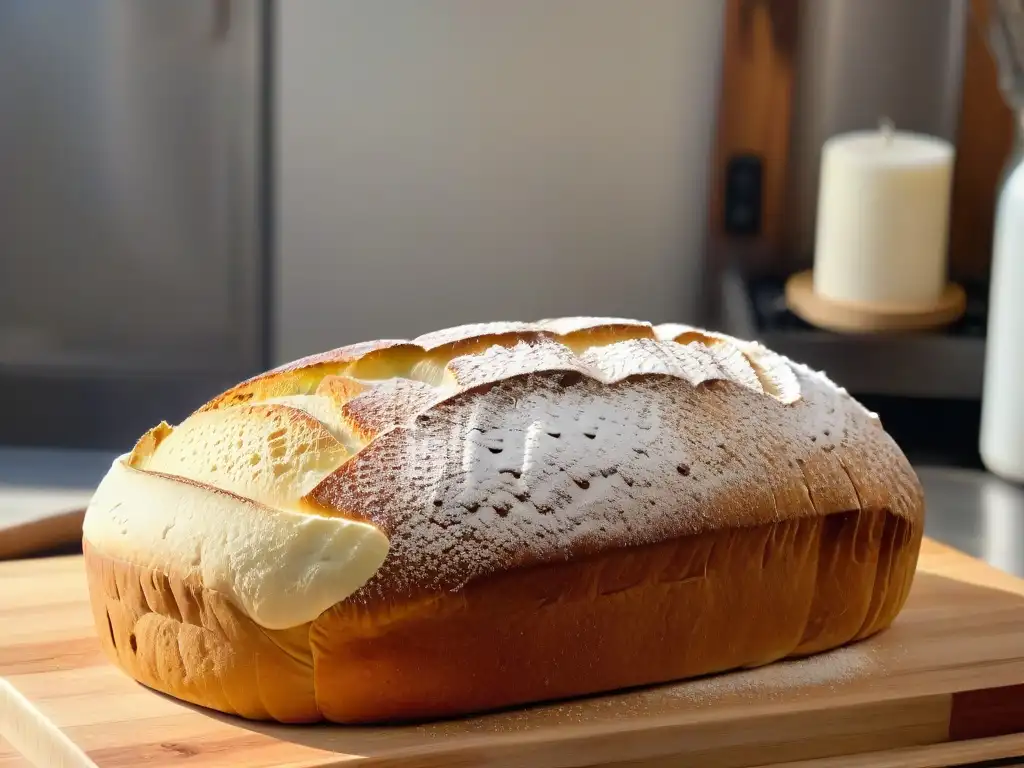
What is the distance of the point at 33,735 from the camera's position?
81 centimetres

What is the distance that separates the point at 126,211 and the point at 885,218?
826 millimetres

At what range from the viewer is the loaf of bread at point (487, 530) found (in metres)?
0.80

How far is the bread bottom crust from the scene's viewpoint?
0.80 m

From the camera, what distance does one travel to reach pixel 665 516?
33.9 inches

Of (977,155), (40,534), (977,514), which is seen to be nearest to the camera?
(40,534)

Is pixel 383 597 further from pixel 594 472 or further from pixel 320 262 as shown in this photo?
pixel 320 262

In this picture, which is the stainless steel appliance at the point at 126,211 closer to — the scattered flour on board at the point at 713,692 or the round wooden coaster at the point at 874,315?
the round wooden coaster at the point at 874,315

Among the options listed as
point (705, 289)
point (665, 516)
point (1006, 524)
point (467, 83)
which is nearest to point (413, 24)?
point (467, 83)

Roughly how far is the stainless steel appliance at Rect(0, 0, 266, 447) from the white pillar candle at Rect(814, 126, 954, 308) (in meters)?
0.63

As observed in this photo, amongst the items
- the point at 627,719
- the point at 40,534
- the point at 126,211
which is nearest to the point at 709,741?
the point at 627,719

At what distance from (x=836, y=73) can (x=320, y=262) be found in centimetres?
61

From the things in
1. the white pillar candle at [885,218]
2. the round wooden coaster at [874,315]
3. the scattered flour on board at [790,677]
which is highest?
the white pillar candle at [885,218]

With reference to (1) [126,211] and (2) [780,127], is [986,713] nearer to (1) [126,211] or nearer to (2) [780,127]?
(2) [780,127]

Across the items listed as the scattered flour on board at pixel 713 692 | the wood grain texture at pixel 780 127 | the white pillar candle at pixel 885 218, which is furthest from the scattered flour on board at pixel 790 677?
the wood grain texture at pixel 780 127
